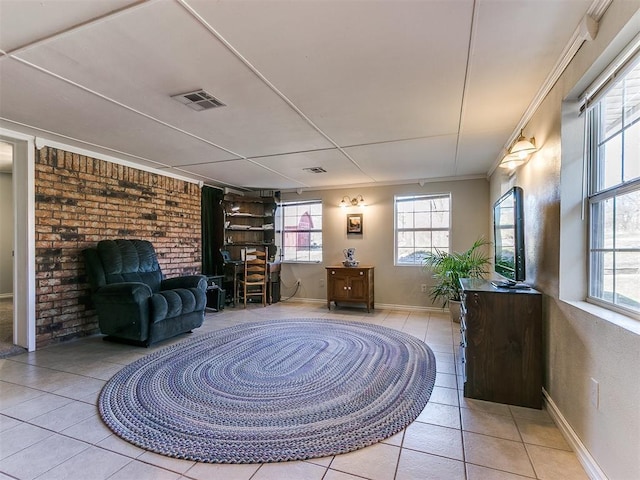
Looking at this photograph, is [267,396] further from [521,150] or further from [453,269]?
[453,269]

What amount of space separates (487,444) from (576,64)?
7.06 ft

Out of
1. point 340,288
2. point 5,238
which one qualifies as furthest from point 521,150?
point 5,238

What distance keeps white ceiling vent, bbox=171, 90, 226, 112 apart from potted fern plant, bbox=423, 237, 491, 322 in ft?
11.5

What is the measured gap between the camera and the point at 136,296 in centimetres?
317

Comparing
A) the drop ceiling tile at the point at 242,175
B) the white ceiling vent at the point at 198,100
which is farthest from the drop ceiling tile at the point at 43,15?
the drop ceiling tile at the point at 242,175

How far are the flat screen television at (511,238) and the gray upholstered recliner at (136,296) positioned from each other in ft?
10.4

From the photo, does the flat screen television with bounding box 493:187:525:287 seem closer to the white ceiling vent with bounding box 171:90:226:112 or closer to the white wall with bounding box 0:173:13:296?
the white ceiling vent with bounding box 171:90:226:112

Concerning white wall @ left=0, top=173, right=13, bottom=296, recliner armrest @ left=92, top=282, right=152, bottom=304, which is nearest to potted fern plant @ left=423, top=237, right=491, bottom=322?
recliner armrest @ left=92, top=282, right=152, bottom=304

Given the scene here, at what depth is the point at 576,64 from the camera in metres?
1.74

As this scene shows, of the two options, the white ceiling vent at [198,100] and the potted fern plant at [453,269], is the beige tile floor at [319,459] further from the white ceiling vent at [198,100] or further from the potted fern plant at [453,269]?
the white ceiling vent at [198,100]

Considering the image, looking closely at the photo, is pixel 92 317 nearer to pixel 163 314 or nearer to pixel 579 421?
pixel 163 314

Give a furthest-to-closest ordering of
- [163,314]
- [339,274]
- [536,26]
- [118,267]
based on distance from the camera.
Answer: [339,274], [118,267], [163,314], [536,26]

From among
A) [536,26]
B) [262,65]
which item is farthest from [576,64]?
[262,65]

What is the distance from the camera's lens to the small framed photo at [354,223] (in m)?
5.74
